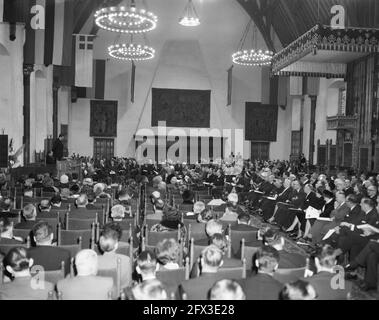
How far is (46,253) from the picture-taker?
4500 mm

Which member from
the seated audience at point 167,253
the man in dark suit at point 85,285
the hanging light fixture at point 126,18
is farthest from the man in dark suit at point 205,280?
the hanging light fixture at point 126,18

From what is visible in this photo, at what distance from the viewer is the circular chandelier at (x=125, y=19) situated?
14047 mm

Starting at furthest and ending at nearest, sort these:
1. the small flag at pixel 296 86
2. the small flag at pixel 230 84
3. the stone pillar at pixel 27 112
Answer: the small flag at pixel 230 84
the small flag at pixel 296 86
the stone pillar at pixel 27 112

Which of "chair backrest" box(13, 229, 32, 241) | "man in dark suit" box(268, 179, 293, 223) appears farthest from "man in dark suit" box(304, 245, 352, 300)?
"man in dark suit" box(268, 179, 293, 223)

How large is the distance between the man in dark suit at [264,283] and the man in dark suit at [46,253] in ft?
6.34

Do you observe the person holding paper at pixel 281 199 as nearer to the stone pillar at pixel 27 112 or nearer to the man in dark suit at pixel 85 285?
the man in dark suit at pixel 85 285

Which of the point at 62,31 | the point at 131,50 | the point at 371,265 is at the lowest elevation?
the point at 371,265

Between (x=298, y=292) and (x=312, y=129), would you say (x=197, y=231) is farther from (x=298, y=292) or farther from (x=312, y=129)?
(x=312, y=129)

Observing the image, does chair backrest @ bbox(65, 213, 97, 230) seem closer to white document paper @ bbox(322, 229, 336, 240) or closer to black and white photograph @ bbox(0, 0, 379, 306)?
black and white photograph @ bbox(0, 0, 379, 306)

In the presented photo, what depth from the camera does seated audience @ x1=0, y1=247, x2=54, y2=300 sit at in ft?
11.1

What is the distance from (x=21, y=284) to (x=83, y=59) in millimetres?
17494

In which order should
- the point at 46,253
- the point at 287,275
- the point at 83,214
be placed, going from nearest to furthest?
the point at 287,275, the point at 46,253, the point at 83,214

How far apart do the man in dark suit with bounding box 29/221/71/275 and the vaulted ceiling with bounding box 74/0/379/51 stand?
15.5m

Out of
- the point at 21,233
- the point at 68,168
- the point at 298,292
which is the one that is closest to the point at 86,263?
the point at 298,292
